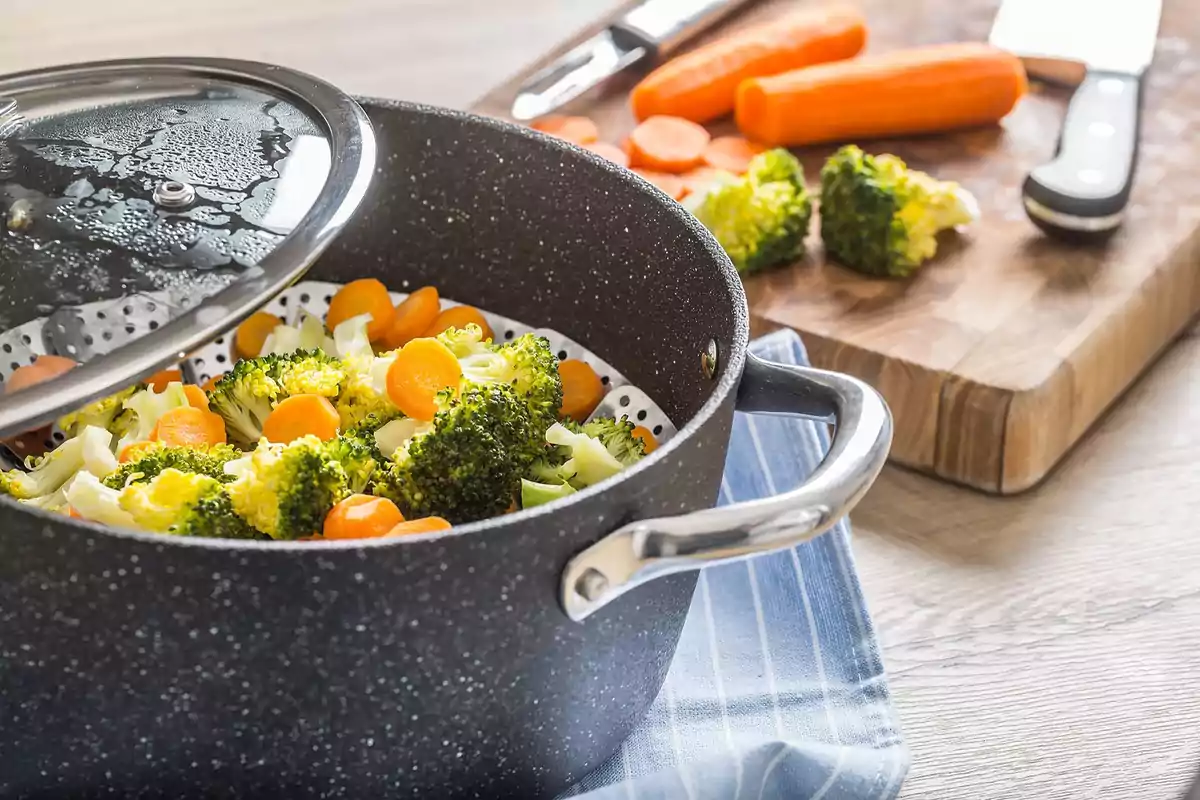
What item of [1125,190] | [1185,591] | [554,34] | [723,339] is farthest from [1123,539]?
[554,34]

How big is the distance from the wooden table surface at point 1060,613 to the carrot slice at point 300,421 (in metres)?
0.42

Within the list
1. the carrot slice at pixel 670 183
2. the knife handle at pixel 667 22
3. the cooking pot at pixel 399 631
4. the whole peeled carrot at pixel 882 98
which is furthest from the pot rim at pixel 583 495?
the knife handle at pixel 667 22

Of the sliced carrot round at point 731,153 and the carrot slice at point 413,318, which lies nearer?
the carrot slice at point 413,318

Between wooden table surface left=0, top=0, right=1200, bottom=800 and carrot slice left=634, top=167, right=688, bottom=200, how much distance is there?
382mm

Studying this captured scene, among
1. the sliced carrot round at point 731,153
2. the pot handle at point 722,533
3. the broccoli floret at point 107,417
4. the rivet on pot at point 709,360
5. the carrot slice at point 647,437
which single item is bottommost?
the sliced carrot round at point 731,153

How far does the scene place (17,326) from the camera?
694mm

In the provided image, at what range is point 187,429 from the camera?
842 mm

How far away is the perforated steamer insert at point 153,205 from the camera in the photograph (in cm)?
64

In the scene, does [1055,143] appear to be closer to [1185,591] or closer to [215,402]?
[1185,591]

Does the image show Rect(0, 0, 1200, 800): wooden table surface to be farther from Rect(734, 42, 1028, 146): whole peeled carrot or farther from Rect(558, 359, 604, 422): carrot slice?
Rect(734, 42, 1028, 146): whole peeled carrot

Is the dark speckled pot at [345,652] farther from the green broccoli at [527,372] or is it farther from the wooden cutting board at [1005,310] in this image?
the wooden cutting board at [1005,310]

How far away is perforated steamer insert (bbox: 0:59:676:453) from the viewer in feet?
2.10

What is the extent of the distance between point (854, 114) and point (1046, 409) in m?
0.49

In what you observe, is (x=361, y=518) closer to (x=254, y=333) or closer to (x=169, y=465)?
(x=169, y=465)
